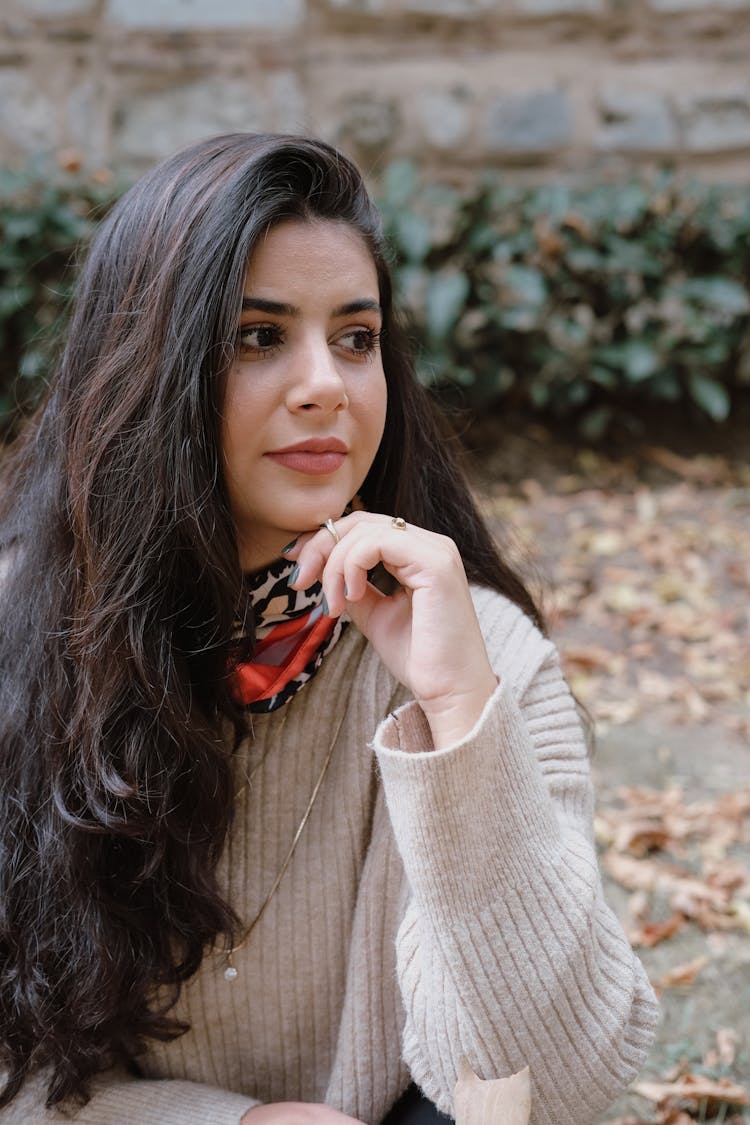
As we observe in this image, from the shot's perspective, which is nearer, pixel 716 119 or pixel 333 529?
pixel 333 529

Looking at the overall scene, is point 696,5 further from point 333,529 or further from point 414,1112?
point 414,1112

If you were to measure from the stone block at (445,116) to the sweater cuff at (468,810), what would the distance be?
14.0ft

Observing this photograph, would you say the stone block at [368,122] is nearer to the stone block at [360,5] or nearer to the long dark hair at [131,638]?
the stone block at [360,5]

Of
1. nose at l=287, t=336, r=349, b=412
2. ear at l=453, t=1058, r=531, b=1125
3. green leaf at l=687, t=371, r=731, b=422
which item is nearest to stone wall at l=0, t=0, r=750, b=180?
green leaf at l=687, t=371, r=731, b=422

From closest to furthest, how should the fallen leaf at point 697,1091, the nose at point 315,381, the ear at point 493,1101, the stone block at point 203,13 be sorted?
the ear at point 493,1101, the nose at point 315,381, the fallen leaf at point 697,1091, the stone block at point 203,13

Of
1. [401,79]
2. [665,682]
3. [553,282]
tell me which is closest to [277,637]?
[665,682]

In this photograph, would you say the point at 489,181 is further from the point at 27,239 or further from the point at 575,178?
the point at 27,239

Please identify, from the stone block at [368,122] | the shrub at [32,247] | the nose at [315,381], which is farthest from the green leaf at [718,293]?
the nose at [315,381]

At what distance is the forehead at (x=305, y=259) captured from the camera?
1394 mm

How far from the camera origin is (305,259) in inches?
55.8

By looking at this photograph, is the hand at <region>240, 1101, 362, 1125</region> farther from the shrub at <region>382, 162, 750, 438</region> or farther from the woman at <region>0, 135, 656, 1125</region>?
the shrub at <region>382, 162, 750, 438</region>

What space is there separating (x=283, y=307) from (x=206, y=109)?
12.9 ft

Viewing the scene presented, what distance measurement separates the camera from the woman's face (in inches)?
55.1

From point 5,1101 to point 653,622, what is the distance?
264 centimetres
